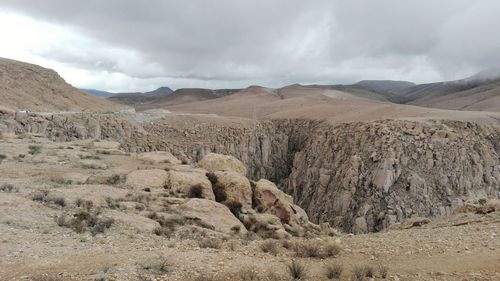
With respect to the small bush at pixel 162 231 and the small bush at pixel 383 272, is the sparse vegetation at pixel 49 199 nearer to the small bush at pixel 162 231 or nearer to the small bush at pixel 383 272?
the small bush at pixel 162 231

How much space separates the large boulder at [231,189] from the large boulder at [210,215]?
1.76m

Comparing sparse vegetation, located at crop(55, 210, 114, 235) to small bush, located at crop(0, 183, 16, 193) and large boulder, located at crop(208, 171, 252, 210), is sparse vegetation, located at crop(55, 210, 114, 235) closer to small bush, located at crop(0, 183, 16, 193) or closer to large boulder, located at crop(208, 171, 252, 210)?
small bush, located at crop(0, 183, 16, 193)

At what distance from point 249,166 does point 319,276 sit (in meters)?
39.9

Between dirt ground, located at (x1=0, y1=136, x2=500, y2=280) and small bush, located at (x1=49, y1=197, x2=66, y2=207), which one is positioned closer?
dirt ground, located at (x1=0, y1=136, x2=500, y2=280)

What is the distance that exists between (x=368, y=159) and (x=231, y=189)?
831 inches

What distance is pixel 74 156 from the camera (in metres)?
20.0

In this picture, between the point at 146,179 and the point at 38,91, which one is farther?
the point at 38,91

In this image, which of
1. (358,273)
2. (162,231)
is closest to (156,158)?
(162,231)

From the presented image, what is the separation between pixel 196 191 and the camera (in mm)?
15945

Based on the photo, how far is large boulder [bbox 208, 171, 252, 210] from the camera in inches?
653

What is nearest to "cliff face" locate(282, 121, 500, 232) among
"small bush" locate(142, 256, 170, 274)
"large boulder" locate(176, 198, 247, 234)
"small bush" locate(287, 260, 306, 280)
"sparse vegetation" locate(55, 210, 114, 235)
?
"large boulder" locate(176, 198, 247, 234)

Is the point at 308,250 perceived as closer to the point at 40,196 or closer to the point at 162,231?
the point at 162,231

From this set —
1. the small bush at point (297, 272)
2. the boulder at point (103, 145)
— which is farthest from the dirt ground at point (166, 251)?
the boulder at point (103, 145)

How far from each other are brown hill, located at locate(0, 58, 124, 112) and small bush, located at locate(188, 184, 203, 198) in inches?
1198
